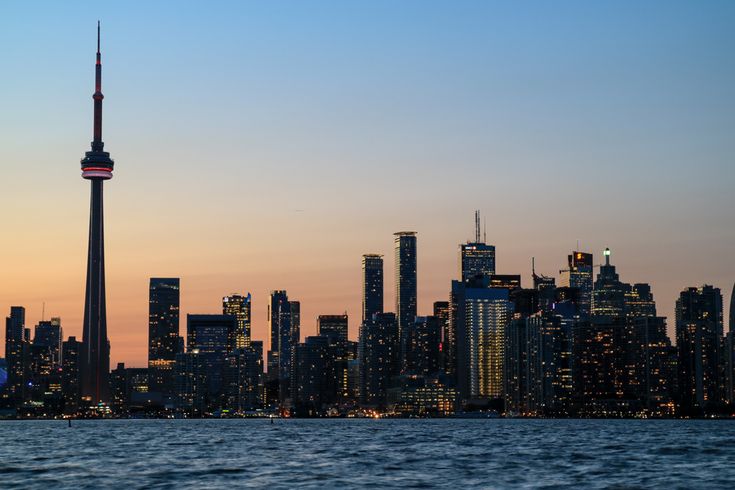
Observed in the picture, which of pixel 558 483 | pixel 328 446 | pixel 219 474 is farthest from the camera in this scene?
pixel 328 446

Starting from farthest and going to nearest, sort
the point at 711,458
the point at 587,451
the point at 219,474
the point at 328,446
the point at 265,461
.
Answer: the point at 328,446 < the point at 587,451 < the point at 711,458 < the point at 265,461 < the point at 219,474

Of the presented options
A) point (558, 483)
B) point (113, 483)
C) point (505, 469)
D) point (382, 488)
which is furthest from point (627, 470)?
point (113, 483)

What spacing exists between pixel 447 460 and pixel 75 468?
3819 centimetres

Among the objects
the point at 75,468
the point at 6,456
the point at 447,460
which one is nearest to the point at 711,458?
the point at 447,460

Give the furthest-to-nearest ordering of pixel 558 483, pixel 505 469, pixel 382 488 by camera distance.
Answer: pixel 505 469, pixel 558 483, pixel 382 488

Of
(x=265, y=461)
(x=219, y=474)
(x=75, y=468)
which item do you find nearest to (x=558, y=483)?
(x=219, y=474)

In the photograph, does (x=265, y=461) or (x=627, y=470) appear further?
(x=265, y=461)

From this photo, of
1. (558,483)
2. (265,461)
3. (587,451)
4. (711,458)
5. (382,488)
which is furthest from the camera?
(587,451)

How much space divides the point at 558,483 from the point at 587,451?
56.9 metres

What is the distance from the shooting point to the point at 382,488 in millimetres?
89688

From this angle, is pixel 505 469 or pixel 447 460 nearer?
pixel 505 469

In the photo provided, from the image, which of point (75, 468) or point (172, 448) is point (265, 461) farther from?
point (172, 448)

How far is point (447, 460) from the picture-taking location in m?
128

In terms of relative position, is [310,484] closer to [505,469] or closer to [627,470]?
[505,469]
